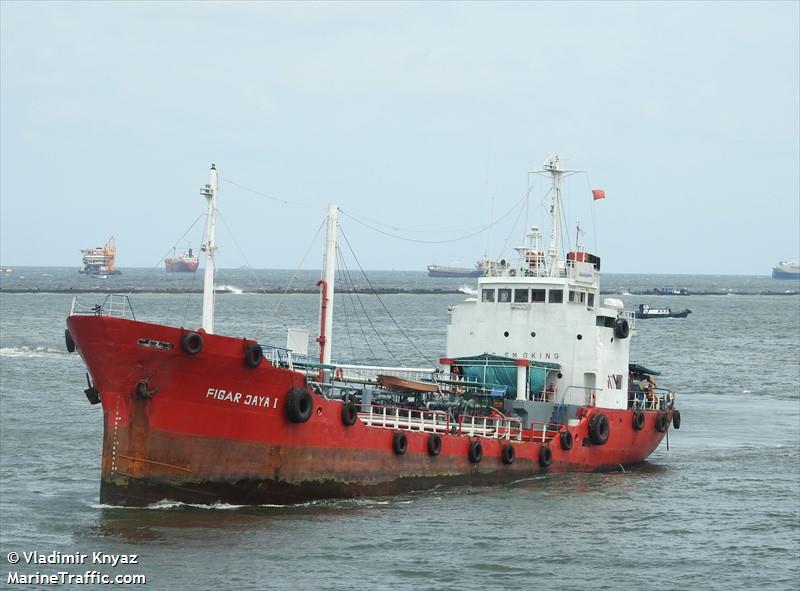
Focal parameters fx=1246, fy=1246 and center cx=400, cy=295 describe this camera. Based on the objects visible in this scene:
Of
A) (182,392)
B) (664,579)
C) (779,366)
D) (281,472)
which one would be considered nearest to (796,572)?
(664,579)

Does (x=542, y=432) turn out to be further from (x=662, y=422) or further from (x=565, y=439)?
(x=662, y=422)

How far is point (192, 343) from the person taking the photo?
25953 mm

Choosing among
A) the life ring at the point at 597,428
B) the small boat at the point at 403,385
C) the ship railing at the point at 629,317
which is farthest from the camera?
the ship railing at the point at 629,317

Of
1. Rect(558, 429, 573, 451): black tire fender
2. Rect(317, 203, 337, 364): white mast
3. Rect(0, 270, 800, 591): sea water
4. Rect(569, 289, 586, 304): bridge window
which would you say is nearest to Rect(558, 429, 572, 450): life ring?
Rect(558, 429, 573, 451): black tire fender

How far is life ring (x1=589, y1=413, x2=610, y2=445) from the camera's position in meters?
34.9

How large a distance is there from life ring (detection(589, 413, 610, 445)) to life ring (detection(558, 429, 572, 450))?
995mm

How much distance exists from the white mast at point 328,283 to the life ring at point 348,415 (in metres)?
2.31

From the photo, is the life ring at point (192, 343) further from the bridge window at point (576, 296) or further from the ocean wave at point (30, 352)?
the ocean wave at point (30, 352)

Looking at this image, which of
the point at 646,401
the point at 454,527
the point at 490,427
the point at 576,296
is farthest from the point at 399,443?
the point at 646,401

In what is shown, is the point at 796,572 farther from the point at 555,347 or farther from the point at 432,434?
the point at 555,347

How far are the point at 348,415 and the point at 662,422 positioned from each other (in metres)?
14.2

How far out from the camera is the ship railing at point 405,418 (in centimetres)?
3003

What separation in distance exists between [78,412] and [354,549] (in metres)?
23.3

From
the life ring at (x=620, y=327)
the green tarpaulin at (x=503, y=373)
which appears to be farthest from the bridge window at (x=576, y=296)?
the green tarpaulin at (x=503, y=373)
